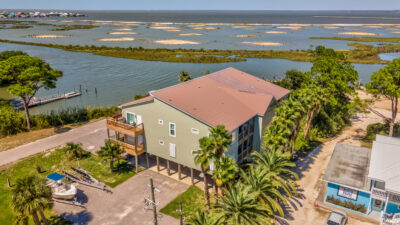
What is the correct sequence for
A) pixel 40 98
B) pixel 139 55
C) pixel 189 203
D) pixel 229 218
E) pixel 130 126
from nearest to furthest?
pixel 229 218 < pixel 189 203 < pixel 130 126 < pixel 40 98 < pixel 139 55

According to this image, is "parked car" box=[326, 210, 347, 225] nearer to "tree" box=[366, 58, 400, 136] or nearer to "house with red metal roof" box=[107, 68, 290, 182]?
"house with red metal roof" box=[107, 68, 290, 182]

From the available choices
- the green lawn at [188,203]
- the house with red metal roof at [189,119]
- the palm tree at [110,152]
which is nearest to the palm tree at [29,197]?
the green lawn at [188,203]

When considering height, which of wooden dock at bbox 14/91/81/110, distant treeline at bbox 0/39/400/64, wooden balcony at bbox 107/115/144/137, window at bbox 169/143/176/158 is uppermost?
distant treeline at bbox 0/39/400/64

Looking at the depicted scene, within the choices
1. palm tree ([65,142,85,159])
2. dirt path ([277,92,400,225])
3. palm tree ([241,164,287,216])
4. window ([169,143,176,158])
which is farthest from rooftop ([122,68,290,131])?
palm tree ([65,142,85,159])

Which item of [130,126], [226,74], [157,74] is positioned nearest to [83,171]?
[130,126]

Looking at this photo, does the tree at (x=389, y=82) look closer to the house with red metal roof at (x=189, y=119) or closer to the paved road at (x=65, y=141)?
the house with red metal roof at (x=189, y=119)

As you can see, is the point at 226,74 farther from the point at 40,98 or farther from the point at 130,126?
the point at 40,98
